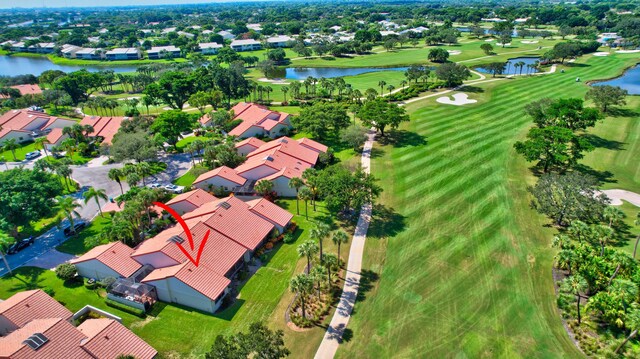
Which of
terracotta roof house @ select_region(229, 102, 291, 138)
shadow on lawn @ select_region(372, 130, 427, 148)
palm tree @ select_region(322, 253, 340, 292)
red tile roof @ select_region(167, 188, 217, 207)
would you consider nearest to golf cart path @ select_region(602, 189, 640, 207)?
shadow on lawn @ select_region(372, 130, 427, 148)

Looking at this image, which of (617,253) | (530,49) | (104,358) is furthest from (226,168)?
(530,49)

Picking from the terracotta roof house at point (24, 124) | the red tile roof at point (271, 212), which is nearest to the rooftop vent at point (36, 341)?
the red tile roof at point (271, 212)

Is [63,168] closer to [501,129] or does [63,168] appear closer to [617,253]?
[617,253]

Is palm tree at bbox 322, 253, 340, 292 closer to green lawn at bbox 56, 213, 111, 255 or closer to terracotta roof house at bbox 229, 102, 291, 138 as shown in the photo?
green lawn at bbox 56, 213, 111, 255

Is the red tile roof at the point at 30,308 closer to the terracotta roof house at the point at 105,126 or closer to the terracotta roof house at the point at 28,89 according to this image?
the terracotta roof house at the point at 105,126

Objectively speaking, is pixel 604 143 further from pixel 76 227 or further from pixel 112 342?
pixel 76 227

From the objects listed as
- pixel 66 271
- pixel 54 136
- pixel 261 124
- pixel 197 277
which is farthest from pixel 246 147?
pixel 54 136
